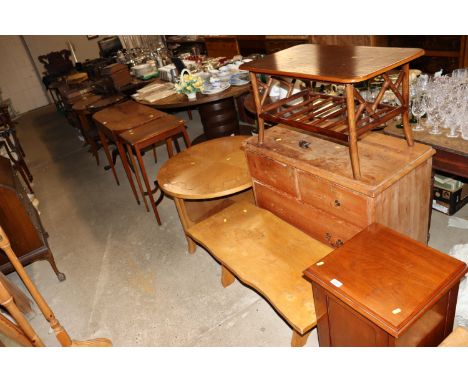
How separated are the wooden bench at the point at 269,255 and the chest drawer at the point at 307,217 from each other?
0.07 meters

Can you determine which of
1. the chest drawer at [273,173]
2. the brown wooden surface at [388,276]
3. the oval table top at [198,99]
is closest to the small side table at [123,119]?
the oval table top at [198,99]

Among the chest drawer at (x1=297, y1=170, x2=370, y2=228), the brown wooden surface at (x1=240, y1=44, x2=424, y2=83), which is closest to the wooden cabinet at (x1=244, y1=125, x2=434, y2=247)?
the chest drawer at (x1=297, y1=170, x2=370, y2=228)

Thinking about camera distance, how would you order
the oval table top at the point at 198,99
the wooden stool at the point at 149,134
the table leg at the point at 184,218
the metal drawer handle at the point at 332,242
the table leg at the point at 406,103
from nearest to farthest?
the table leg at the point at 406,103, the metal drawer handle at the point at 332,242, the table leg at the point at 184,218, the wooden stool at the point at 149,134, the oval table top at the point at 198,99

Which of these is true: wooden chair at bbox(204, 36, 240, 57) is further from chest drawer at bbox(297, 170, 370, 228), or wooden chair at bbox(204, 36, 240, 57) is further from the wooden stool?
chest drawer at bbox(297, 170, 370, 228)

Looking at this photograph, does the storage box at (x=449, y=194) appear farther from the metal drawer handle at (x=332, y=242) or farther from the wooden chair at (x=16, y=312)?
the wooden chair at (x=16, y=312)

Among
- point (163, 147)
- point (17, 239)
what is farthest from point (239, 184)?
point (163, 147)

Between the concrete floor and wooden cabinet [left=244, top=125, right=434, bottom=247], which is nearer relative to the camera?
wooden cabinet [left=244, top=125, right=434, bottom=247]

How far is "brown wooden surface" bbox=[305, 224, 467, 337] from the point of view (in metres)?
1.47

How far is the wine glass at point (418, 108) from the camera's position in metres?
2.28

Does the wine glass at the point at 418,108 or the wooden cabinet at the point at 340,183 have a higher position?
the wine glass at the point at 418,108

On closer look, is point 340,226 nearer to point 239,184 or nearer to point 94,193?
point 239,184

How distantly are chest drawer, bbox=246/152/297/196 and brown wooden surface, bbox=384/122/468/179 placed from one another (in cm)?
66

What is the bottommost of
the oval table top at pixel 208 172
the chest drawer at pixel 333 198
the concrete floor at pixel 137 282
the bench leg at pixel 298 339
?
the concrete floor at pixel 137 282

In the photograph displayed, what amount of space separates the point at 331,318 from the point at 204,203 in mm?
1790
